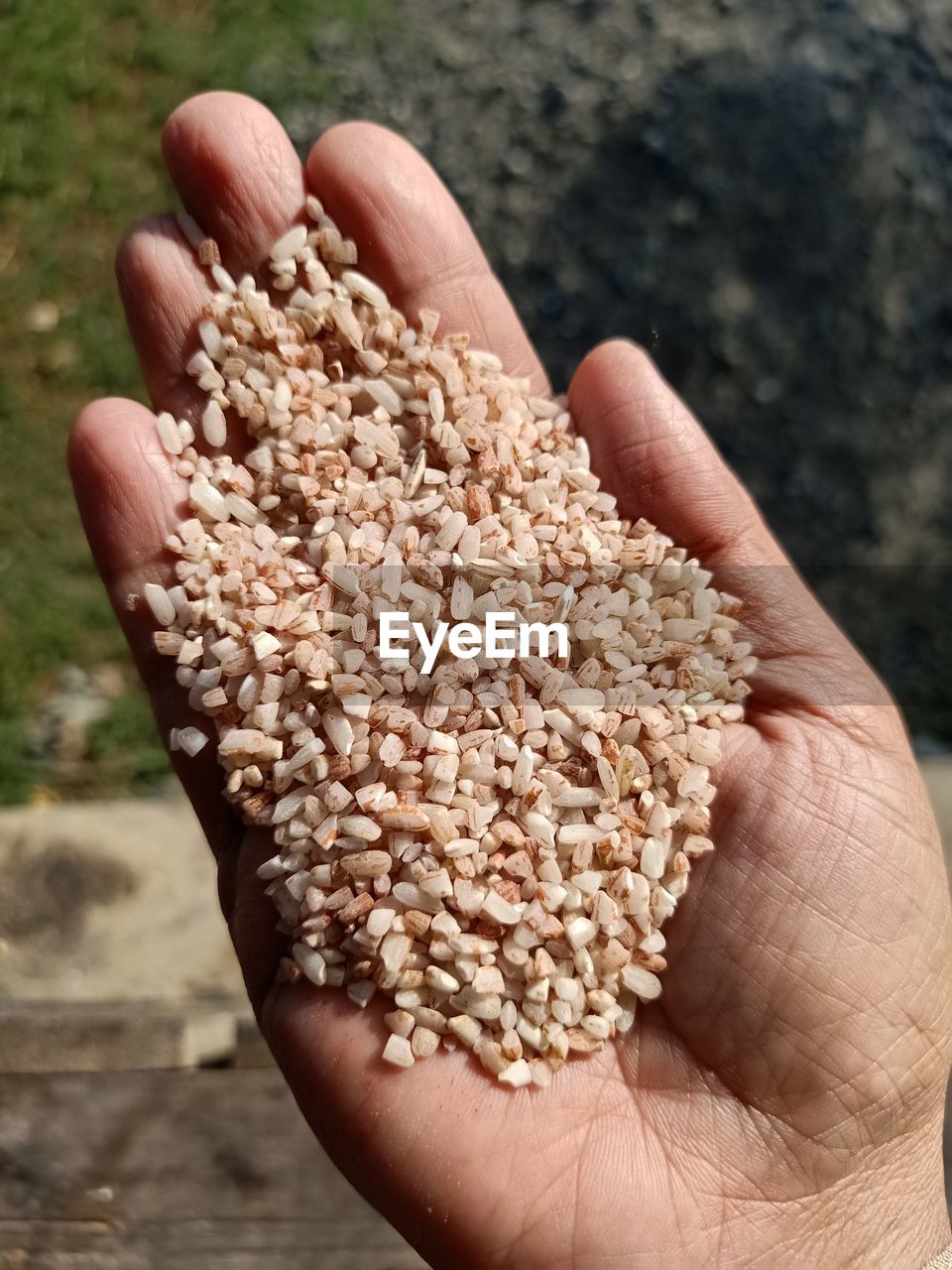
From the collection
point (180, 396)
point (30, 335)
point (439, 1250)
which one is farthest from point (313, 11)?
point (439, 1250)

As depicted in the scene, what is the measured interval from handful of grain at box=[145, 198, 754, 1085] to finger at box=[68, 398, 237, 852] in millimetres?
39

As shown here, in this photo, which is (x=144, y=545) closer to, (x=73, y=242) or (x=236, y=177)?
(x=236, y=177)

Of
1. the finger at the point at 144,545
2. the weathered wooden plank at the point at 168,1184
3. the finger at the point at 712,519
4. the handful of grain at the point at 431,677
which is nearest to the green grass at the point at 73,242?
the weathered wooden plank at the point at 168,1184

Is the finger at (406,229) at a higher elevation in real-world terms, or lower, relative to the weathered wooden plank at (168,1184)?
higher

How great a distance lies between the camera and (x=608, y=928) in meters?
1.29

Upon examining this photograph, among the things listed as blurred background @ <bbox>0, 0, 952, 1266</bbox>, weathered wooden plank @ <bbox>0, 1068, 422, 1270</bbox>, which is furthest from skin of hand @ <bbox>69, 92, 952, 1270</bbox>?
blurred background @ <bbox>0, 0, 952, 1266</bbox>

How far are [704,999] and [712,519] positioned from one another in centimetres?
61

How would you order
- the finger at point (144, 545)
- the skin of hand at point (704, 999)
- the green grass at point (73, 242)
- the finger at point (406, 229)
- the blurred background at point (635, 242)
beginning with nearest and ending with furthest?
the skin of hand at point (704, 999) < the finger at point (144, 545) < the finger at point (406, 229) < the green grass at point (73, 242) < the blurred background at point (635, 242)

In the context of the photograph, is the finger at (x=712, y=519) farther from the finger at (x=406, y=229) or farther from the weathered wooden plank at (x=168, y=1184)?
the weathered wooden plank at (x=168, y=1184)

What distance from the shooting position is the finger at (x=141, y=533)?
56.7 inches

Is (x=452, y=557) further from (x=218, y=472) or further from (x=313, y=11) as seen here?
(x=313, y=11)

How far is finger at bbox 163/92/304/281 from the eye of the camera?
1.53 metres

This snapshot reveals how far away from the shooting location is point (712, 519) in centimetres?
148

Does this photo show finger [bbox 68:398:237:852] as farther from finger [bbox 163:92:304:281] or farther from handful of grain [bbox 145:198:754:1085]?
finger [bbox 163:92:304:281]
